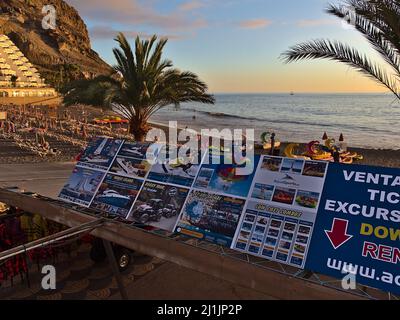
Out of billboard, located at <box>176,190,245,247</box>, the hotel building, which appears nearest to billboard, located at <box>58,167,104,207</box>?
billboard, located at <box>176,190,245,247</box>

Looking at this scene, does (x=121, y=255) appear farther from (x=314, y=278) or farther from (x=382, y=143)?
(x=382, y=143)

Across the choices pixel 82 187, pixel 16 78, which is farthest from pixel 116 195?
pixel 16 78

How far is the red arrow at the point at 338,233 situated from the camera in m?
3.20

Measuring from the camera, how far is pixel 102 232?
401 cm

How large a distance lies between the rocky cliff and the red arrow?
4464 inches

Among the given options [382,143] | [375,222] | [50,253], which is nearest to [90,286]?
[50,253]

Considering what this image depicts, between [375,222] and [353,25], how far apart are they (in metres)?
5.70

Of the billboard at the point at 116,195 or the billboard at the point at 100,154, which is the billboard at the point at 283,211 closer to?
the billboard at the point at 116,195

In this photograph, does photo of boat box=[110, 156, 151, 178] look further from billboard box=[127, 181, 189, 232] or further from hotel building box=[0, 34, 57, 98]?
hotel building box=[0, 34, 57, 98]

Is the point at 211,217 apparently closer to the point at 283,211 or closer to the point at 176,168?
the point at 283,211

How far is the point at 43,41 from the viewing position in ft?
511

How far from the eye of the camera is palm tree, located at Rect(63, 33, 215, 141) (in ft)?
43.8

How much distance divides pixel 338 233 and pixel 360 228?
19 cm
